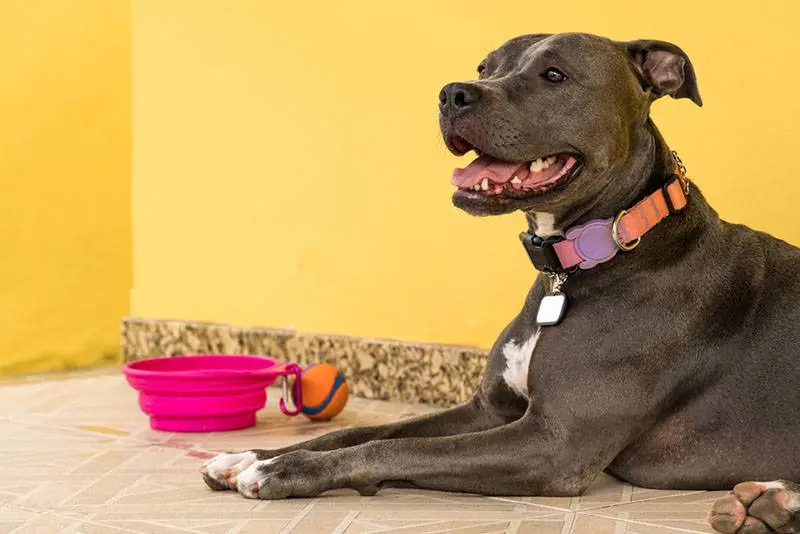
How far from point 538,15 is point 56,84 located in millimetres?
2581

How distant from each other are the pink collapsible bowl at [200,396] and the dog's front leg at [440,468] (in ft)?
3.11

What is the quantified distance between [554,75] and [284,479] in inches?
44.8

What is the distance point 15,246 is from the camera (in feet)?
16.6

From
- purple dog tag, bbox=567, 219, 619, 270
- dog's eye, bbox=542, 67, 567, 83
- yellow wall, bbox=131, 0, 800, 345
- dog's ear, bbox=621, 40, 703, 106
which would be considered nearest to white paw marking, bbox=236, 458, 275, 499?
purple dog tag, bbox=567, 219, 619, 270

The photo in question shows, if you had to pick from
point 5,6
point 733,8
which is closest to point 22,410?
point 5,6

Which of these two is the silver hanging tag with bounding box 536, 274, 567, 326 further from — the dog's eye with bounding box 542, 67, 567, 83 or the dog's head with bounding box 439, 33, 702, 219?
the dog's eye with bounding box 542, 67, 567, 83

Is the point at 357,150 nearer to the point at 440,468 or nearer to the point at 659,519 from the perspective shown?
the point at 440,468

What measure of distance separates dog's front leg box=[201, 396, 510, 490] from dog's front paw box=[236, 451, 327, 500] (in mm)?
34

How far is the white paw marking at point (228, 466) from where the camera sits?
8.52 ft

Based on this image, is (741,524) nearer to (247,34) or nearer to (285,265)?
(285,265)

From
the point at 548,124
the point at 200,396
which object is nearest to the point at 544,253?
the point at 548,124

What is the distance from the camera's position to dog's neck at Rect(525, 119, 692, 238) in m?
2.63

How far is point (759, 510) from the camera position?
216 centimetres

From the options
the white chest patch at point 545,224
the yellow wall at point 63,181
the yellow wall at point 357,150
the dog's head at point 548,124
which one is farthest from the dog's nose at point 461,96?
the yellow wall at point 63,181
